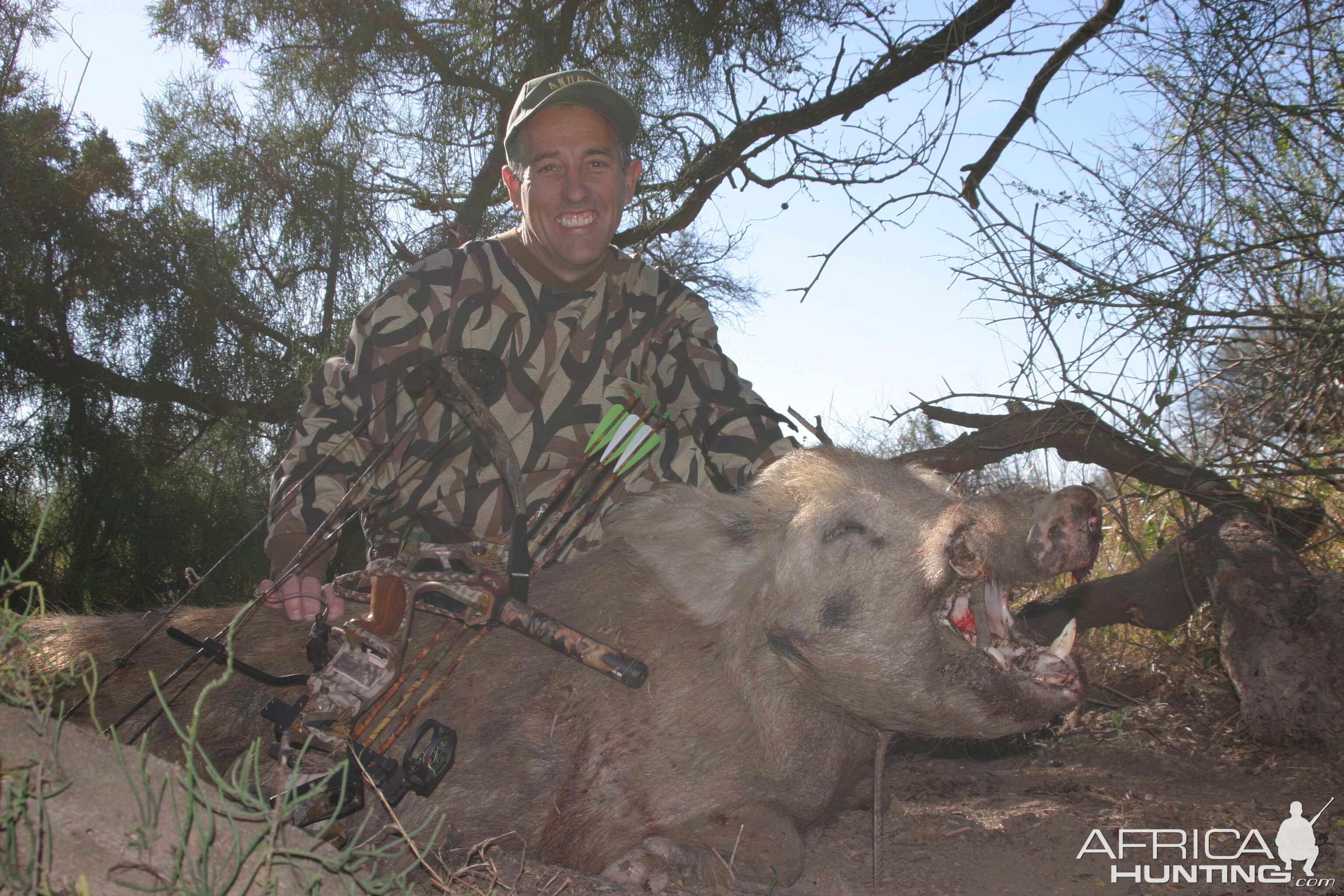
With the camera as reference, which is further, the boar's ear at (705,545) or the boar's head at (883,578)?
the boar's ear at (705,545)

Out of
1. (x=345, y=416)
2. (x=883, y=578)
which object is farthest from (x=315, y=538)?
(x=883, y=578)

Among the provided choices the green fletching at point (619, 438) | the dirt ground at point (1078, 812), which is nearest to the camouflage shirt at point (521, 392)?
the green fletching at point (619, 438)

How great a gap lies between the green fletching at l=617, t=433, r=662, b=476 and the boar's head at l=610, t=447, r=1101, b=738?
235 millimetres

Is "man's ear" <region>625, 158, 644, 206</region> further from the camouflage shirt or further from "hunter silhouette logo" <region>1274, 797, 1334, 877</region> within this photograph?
"hunter silhouette logo" <region>1274, 797, 1334, 877</region>

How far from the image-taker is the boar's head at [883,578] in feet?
7.97

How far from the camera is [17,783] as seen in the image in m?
1.44

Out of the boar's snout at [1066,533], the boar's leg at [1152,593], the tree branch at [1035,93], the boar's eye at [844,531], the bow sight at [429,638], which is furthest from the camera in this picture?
the tree branch at [1035,93]

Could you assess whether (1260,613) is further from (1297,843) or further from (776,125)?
(776,125)

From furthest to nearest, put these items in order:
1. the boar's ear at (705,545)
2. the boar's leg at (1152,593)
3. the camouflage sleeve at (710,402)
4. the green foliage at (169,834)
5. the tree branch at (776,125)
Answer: the tree branch at (776,125) < the boar's leg at (1152,593) < the camouflage sleeve at (710,402) < the boar's ear at (705,545) < the green foliage at (169,834)

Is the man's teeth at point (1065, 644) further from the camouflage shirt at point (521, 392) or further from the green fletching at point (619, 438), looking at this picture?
the green fletching at point (619, 438)

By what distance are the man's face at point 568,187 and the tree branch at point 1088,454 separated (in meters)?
1.69

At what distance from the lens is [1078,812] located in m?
3.40

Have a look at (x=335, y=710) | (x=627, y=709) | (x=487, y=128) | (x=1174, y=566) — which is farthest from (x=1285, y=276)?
(x=487, y=128)

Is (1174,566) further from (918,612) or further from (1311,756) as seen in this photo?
(918,612)
